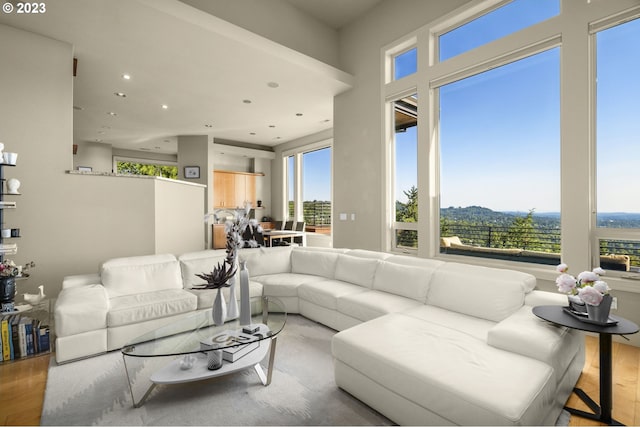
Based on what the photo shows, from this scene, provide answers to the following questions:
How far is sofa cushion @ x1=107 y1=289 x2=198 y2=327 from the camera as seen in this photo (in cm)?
258

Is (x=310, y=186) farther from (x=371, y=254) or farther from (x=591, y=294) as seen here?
(x=591, y=294)

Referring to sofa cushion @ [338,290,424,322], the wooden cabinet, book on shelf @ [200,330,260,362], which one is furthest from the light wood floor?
the wooden cabinet

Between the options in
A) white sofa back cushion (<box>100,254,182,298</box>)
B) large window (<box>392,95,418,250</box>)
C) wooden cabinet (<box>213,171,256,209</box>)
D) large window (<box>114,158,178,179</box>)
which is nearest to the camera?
white sofa back cushion (<box>100,254,182,298</box>)

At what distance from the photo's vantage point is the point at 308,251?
13.6 feet

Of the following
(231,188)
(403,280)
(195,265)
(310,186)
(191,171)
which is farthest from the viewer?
(231,188)

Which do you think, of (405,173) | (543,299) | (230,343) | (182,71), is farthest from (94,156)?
(543,299)

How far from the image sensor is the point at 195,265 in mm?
3404

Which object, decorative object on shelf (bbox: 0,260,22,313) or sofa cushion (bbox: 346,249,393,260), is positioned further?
sofa cushion (bbox: 346,249,393,260)

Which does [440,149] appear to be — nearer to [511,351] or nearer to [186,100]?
[511,351]

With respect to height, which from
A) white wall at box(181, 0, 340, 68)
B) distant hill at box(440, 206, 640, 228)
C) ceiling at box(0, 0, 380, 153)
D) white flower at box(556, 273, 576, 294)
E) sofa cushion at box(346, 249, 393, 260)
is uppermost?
white wall at box(181, 0, 340, 68)

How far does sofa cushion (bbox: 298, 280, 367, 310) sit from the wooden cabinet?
20.6ft

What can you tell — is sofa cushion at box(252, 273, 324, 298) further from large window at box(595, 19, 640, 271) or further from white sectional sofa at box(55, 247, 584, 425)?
large window at box(595, 19, 640, 271)

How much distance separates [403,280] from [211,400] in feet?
6.31

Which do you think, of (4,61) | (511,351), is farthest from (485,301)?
(4,61)
